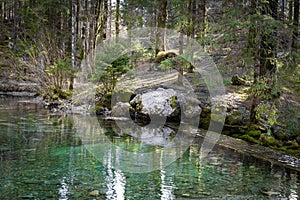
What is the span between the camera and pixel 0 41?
31281 mm

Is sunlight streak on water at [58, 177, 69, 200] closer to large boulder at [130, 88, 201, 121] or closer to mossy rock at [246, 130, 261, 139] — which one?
mossy rock at [246, 130, 261, 139]

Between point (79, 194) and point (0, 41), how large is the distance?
28.8 m

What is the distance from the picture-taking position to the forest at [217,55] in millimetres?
9859

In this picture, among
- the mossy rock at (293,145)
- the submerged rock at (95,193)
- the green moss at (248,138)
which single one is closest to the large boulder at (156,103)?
the green moss at (248,138)

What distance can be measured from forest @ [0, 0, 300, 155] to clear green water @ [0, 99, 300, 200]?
189 cm

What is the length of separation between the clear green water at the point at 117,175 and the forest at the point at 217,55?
1895 mm

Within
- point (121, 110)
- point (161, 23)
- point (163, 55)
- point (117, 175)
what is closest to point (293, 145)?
point (117, 175)

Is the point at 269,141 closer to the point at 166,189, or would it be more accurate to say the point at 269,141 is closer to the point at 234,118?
the point at 234,118

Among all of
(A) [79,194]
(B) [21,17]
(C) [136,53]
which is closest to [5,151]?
(A) [79,194]

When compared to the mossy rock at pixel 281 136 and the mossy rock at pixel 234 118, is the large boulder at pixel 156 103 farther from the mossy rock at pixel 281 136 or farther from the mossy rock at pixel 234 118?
the mossy rock at pixel 281 136

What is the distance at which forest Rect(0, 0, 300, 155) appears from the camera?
32.3ft

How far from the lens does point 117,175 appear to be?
283 inches

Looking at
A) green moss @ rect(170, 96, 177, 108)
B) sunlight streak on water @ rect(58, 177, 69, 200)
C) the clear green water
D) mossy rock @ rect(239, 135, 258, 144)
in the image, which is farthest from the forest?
sunlight streak on water @ rect(58, 177, 69, 200)

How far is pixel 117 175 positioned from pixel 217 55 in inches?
433
